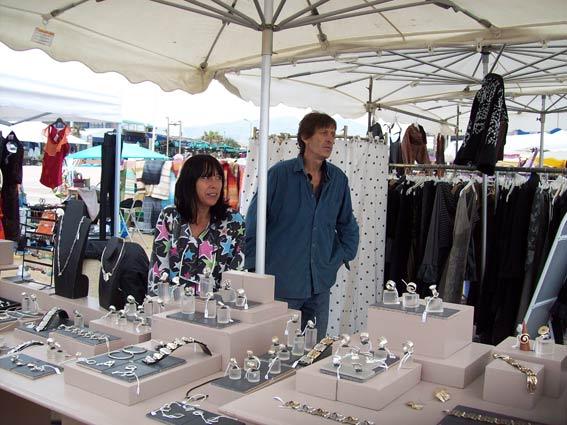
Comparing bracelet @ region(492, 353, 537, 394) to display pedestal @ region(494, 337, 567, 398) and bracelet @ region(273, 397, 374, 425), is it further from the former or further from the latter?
bracelet @ region(273, 397, 374, 425)

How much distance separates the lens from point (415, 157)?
18.2ft

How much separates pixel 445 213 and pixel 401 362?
7.74ft

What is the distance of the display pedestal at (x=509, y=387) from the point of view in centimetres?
146

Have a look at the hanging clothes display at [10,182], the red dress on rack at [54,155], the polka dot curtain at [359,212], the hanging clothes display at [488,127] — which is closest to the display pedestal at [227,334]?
the hanging clothes display at [488,127]

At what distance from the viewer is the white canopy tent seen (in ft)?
8.43

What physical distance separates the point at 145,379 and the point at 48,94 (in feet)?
11.0

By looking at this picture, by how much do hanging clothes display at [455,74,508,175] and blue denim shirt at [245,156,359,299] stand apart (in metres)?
1.03

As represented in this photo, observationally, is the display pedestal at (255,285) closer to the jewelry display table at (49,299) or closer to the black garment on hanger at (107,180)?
the jewelry display table at (49,299)

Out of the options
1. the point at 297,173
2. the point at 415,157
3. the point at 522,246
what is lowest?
the point at 522,246

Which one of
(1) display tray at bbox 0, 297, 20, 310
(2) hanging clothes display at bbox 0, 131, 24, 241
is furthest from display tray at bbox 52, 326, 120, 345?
(2) hanging clothes display at bbox 0, 131, 24, 241

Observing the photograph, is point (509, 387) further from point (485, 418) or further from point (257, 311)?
point (257, 311)

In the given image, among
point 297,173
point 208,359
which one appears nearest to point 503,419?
point 208,359

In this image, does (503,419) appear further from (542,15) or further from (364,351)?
(542,15)

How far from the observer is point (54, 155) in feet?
23.0
